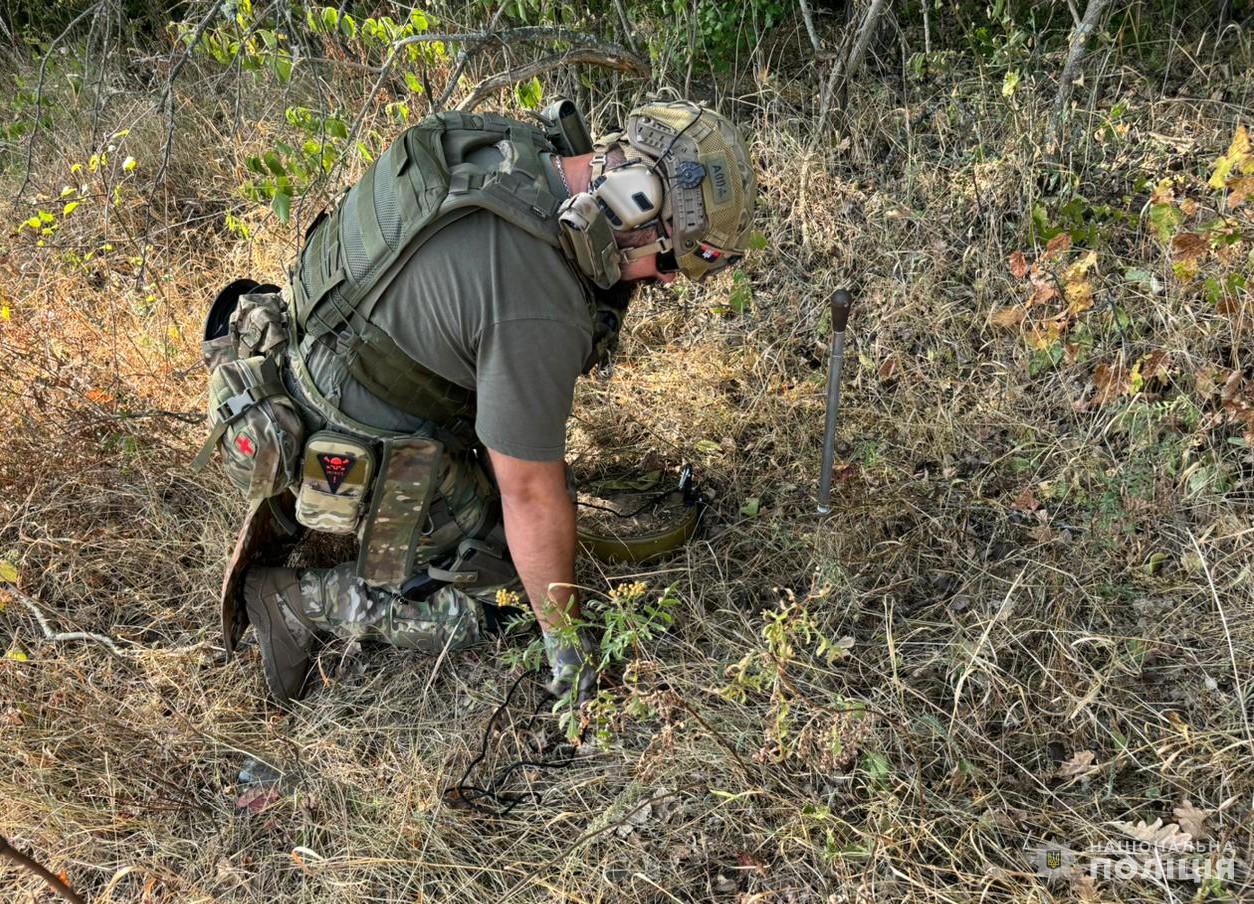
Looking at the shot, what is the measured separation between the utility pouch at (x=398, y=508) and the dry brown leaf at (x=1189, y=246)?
2.49 m

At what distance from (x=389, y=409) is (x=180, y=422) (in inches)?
70.3

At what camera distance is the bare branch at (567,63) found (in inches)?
155

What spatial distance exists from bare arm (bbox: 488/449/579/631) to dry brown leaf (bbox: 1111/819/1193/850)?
1523mm

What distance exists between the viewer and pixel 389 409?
2.80m

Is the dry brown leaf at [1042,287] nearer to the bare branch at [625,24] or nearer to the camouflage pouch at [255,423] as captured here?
the bare branch at [625,24]

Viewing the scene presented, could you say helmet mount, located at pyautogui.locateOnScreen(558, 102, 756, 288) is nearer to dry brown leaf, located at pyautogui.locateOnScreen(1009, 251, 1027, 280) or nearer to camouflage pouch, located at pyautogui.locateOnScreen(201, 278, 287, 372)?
camouflage pouch, located at pyautogui.locateOnScreen(201, 278, 287, 372)

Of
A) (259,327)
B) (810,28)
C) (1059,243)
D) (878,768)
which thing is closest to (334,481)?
(259,327)

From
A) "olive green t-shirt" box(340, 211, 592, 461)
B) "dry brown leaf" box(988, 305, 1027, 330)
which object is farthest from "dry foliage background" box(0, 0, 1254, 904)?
"olive green t-shirt" box(340, 211, 592, 461)

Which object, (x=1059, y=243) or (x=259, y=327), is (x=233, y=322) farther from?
(x=1059, y=243)

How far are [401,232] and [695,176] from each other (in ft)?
2.61

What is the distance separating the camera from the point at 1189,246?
9.81ft

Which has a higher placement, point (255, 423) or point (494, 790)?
point (255, 423)

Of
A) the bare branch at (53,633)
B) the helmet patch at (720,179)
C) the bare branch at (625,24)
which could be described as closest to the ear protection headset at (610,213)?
the helmet patch at (720,179)

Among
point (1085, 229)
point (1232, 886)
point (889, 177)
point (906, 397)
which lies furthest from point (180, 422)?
point (1232, 886)
